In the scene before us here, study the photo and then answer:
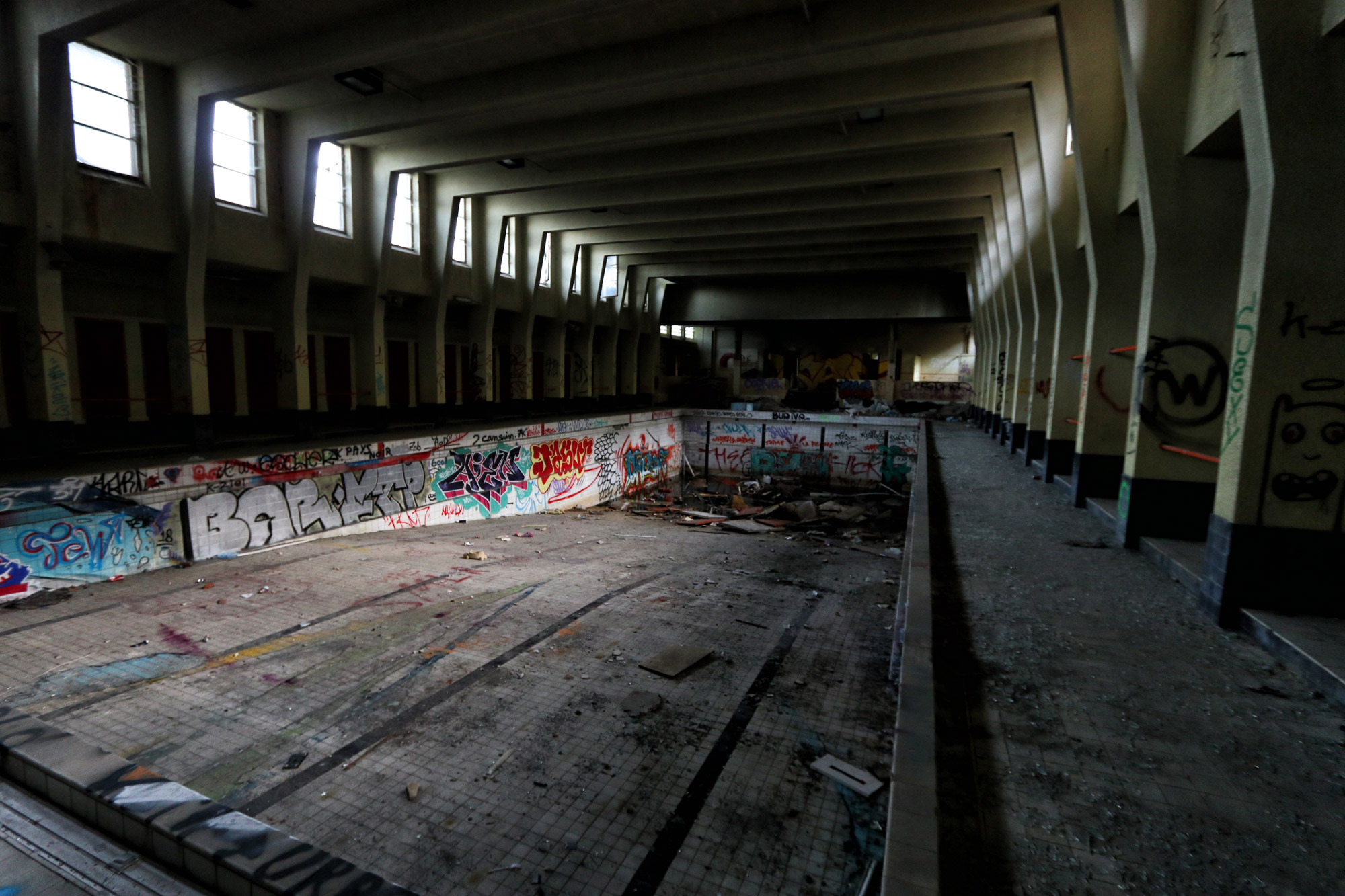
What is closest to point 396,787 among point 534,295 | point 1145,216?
point 1145,216

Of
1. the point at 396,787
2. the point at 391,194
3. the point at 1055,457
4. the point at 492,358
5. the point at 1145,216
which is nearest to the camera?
the point at 396,787

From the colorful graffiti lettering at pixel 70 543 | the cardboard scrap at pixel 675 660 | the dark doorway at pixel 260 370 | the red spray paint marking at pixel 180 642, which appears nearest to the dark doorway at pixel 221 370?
the dark doorway at pixel 260 370

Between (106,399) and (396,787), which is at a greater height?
(106,399)

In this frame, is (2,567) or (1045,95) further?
(1045,95)

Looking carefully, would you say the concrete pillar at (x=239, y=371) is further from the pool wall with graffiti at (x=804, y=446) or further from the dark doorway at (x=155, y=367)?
the pool wall with graffiti at (x=804, y=446)

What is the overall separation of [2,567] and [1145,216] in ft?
39.5

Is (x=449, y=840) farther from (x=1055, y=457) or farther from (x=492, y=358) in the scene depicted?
(x=492, y=358)

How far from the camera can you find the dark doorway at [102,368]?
35.6ft

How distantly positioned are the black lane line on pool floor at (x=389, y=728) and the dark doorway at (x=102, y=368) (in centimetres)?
1007

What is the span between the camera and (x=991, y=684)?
3.67 meters

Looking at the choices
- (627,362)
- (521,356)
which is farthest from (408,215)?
(627,362)

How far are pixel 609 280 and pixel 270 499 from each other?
19.7 meters

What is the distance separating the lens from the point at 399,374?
57.0 feet

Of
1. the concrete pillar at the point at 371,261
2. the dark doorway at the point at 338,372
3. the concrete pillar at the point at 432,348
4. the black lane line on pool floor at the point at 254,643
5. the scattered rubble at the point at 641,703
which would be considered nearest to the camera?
the black lane line on pool floor at the point at 254,643
